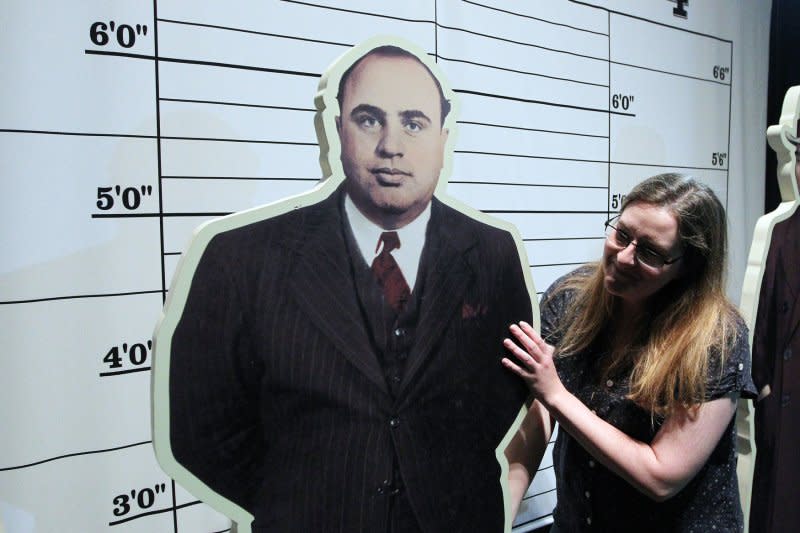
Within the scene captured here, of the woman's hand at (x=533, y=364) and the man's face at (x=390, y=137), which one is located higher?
the man's face at (x=390, y=137)

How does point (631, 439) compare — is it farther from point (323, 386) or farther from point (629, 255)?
point (323, 386)

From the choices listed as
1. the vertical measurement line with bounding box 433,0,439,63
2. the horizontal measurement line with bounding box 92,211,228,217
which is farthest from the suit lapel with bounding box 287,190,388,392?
the vertical measurement line with bounding box 433,0,439,63

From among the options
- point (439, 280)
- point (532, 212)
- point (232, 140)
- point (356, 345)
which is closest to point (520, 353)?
point (439, 280)

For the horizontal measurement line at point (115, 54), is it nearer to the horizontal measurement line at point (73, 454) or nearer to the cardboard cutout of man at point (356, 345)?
the cardboard cutout of man at point (356, 345)

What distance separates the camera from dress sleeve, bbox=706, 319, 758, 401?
1.00 m

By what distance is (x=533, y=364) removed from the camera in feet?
3.16

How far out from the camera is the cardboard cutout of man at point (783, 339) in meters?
1.41

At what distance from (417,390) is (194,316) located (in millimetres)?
317

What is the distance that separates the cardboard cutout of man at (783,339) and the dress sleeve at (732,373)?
1.39 feet

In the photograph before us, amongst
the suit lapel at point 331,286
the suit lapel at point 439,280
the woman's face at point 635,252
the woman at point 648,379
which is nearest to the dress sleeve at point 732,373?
the woman at point 648,379

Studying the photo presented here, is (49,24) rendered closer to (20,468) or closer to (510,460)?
(20,468)

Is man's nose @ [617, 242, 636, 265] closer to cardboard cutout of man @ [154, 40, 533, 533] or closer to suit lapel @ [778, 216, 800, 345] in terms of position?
cardboard cutout of man @ [154, 40, 533, 533]

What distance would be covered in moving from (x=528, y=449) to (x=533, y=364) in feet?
0.72

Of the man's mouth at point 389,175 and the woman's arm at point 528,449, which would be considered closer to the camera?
the man's mouth at point 389,175
